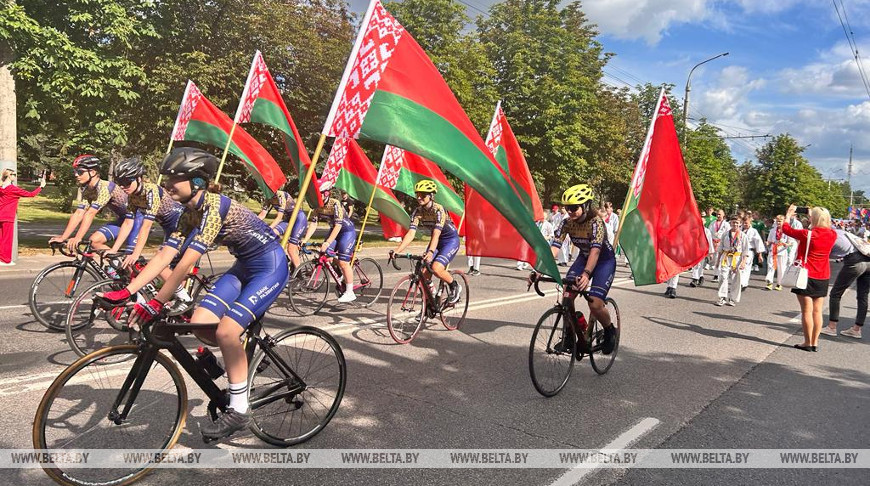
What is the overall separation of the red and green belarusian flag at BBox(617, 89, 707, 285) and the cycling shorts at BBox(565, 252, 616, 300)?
1244 mm

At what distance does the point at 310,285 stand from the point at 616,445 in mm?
5582

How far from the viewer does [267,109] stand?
833 centimetres

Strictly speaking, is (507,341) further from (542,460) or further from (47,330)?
Result: (47,330)

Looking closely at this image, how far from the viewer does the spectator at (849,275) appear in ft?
27.0

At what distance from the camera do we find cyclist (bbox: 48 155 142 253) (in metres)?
6.02

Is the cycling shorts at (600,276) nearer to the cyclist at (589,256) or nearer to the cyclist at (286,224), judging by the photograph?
the cyclist at (589,256)

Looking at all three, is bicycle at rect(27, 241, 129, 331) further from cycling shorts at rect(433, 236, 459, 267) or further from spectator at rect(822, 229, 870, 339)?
spectator at rect(822, 229, 870, 339)

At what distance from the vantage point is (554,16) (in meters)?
34.8

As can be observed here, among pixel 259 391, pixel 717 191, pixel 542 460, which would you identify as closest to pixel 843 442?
pixel 542 460

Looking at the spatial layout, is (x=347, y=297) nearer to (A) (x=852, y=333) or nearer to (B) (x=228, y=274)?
(B) (x=228, y=274)

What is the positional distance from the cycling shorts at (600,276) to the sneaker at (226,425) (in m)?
3.36

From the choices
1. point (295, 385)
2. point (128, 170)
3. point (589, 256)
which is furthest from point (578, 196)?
point (128, 170)

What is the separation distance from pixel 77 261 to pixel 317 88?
16.1m

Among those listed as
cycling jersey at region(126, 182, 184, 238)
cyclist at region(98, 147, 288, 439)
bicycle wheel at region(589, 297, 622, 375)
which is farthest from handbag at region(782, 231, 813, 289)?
cycling jersey at region(126, 182, 184, 238)
